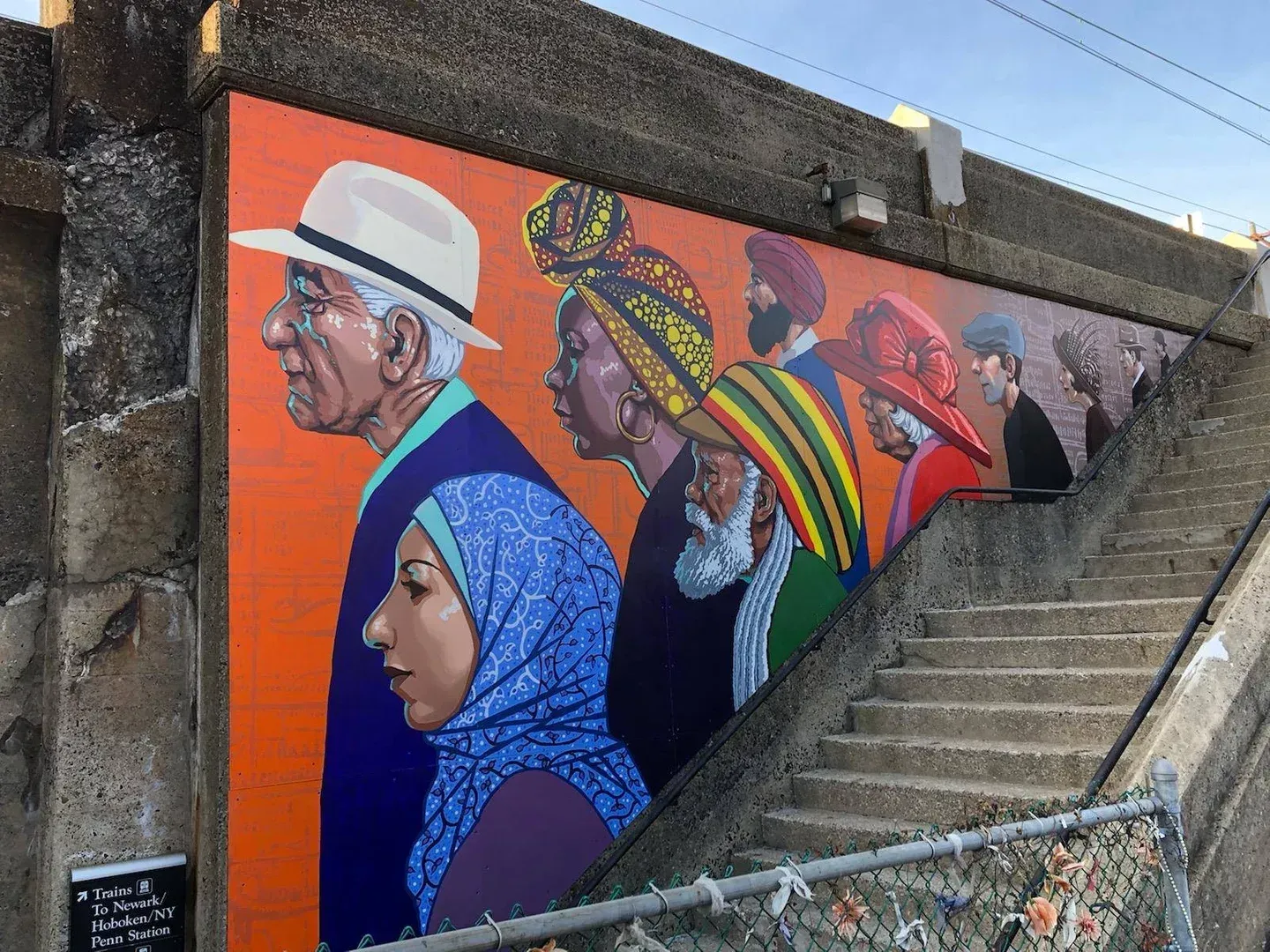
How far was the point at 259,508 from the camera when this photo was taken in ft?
12.7

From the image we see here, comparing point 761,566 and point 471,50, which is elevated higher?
point 471,50

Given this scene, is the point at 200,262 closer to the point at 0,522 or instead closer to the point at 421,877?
the point at 0,522

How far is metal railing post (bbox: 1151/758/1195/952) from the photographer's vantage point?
2811 mm

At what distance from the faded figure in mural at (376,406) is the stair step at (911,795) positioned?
198 centimetres

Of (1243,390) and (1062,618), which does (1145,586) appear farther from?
(1243,390)

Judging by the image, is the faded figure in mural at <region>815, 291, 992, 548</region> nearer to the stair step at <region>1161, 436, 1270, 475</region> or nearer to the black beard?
the black beard

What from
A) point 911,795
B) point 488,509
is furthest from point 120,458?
point 911,795

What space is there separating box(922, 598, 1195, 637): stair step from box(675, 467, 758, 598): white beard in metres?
1.35

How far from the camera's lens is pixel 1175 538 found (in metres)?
6.64

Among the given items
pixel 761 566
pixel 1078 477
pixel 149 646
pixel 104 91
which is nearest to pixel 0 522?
pixel 149 646

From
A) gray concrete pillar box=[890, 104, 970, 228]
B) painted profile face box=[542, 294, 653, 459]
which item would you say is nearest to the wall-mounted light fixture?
gray concrete pillar box=[890, 104, 970, 228]

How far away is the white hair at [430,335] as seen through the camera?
431 cm

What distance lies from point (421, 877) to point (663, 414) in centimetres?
252

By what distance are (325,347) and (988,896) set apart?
342 cm
